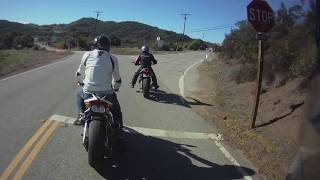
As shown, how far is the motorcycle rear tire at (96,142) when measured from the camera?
6.72m

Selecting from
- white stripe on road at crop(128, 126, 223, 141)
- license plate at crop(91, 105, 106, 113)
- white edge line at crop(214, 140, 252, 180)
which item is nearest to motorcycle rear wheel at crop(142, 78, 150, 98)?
white stripe on road at crop(128, 126, 223, 141)

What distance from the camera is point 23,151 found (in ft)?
25.2

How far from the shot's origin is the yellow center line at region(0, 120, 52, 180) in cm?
652

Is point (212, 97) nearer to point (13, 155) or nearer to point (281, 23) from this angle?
point (281, 23)

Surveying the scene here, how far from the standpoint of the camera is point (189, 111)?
13.5m

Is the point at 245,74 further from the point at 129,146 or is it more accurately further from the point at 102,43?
the point at 102,43

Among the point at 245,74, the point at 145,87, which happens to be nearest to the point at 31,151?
the point at 145,87

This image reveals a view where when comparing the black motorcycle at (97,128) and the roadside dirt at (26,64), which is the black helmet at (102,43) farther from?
the roadside dirt at (26,64)

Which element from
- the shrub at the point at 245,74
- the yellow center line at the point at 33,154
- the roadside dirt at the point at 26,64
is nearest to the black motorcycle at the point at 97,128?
the yellow center line at the point at 33,154

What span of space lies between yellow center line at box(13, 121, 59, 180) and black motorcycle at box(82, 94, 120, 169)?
35.8 inches

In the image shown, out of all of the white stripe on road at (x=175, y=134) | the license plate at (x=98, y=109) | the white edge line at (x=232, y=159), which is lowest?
the white edge line at (x=232, y=159)

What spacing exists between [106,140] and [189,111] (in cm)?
652

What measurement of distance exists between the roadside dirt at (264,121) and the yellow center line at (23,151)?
3.89 m

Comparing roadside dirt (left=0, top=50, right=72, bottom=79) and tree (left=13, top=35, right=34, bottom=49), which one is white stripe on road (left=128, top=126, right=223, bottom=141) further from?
tree (left=13, top=35, right=34, bottom=49)
